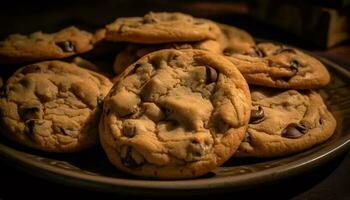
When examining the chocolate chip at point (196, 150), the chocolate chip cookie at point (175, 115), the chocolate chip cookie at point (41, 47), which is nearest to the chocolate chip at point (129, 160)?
the chocolate chip cookie at point (175, 115)

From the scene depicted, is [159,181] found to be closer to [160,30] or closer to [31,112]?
[31,112]

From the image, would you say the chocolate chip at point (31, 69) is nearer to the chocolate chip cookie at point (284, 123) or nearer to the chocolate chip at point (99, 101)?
the chocolate chip at point (99, 101)

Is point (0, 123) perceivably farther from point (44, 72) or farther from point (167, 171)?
point (167, 171)

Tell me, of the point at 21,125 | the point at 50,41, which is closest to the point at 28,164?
the point at 21,125

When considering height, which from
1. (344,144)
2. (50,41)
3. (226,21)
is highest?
(50,41)

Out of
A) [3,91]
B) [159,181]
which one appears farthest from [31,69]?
[159,181]

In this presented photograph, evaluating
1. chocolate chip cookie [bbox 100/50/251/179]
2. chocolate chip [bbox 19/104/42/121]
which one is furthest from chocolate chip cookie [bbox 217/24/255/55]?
chocolate chip [bbox 19/104/42/121]
